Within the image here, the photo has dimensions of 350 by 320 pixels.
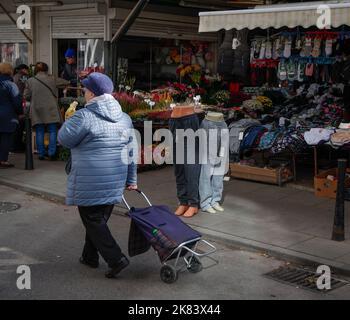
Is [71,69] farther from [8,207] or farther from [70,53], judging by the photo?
[8,207]

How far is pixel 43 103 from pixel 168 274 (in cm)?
682

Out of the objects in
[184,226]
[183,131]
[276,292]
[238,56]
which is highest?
[238,56]

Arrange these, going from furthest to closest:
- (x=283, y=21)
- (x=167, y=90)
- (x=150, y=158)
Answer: (x=167, y=90), (x=150, y=158), (x=283, y=21)

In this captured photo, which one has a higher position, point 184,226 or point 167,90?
point 167,90

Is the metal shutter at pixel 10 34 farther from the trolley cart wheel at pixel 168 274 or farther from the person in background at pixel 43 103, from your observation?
the trolley cart wheel at pixel 168 274

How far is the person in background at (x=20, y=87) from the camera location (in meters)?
12.3

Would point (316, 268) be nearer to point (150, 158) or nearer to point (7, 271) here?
point (7, 271)

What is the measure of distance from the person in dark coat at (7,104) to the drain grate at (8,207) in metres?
2.41

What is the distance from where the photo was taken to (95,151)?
522cm

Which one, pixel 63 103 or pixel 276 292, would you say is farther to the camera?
pixel 63 103

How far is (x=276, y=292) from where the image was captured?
17.3 ft

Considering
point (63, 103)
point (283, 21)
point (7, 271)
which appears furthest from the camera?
point (63, 103)

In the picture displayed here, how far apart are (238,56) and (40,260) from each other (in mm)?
6203
